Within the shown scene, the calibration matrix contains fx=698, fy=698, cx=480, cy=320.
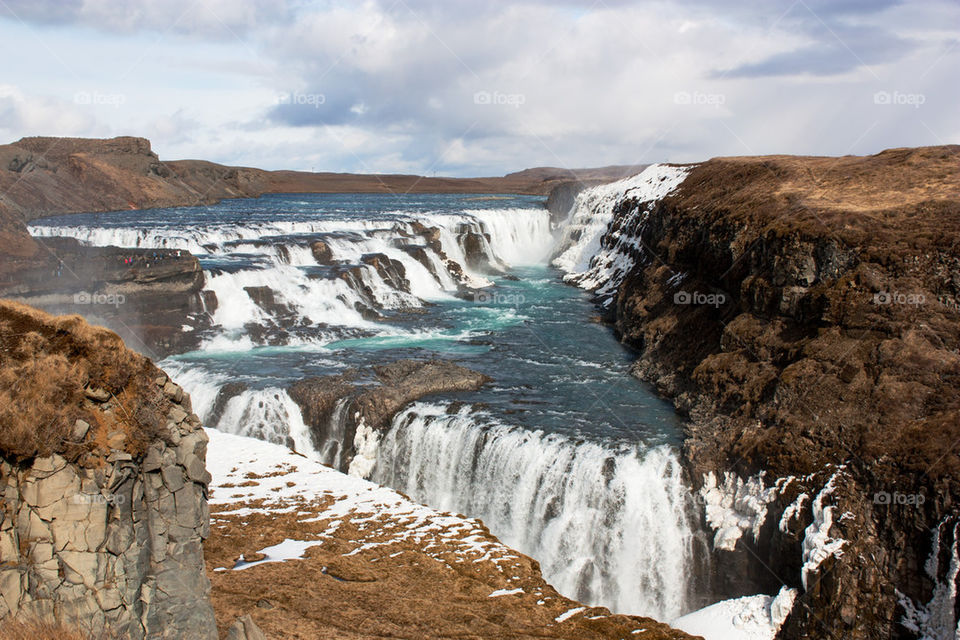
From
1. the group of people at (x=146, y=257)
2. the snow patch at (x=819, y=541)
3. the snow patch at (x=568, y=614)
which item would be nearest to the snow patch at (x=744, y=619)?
the snow patch at (x=819, y=541)

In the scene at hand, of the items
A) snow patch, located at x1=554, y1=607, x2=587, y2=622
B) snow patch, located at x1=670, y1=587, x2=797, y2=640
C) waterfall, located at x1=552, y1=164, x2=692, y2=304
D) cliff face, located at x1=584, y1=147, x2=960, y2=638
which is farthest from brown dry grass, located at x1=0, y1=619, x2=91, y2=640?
waterfall, located at x1=552, y1=164, x2=692, y2=304

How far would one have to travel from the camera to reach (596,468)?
15961 millimetres

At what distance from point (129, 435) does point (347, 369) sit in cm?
1560

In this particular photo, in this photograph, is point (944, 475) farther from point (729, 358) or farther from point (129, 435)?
point (129, 435)

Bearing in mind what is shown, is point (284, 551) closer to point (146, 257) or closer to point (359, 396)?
point (359, 396)

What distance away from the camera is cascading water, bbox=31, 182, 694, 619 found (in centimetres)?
1541

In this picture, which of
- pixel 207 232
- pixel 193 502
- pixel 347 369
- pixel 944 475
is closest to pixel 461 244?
pixel 207 232

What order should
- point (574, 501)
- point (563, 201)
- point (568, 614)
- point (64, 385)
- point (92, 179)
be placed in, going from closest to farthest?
point (64, 385) < point (568, 614) < point (574, 501) < point (563, 201) < point (92, 179)

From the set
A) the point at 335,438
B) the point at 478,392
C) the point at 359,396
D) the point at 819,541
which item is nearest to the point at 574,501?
the point at 819,541

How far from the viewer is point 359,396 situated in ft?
65.8

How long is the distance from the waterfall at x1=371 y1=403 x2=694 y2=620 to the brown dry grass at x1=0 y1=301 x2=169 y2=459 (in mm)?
10485

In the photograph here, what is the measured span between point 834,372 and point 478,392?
9533 millimetres

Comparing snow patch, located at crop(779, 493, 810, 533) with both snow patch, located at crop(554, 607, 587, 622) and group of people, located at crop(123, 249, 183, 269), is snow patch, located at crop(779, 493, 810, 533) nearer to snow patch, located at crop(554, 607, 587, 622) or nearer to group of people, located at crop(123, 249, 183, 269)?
snow patch, located at crop(554, 607, 587, 622)

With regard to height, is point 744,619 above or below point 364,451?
below
